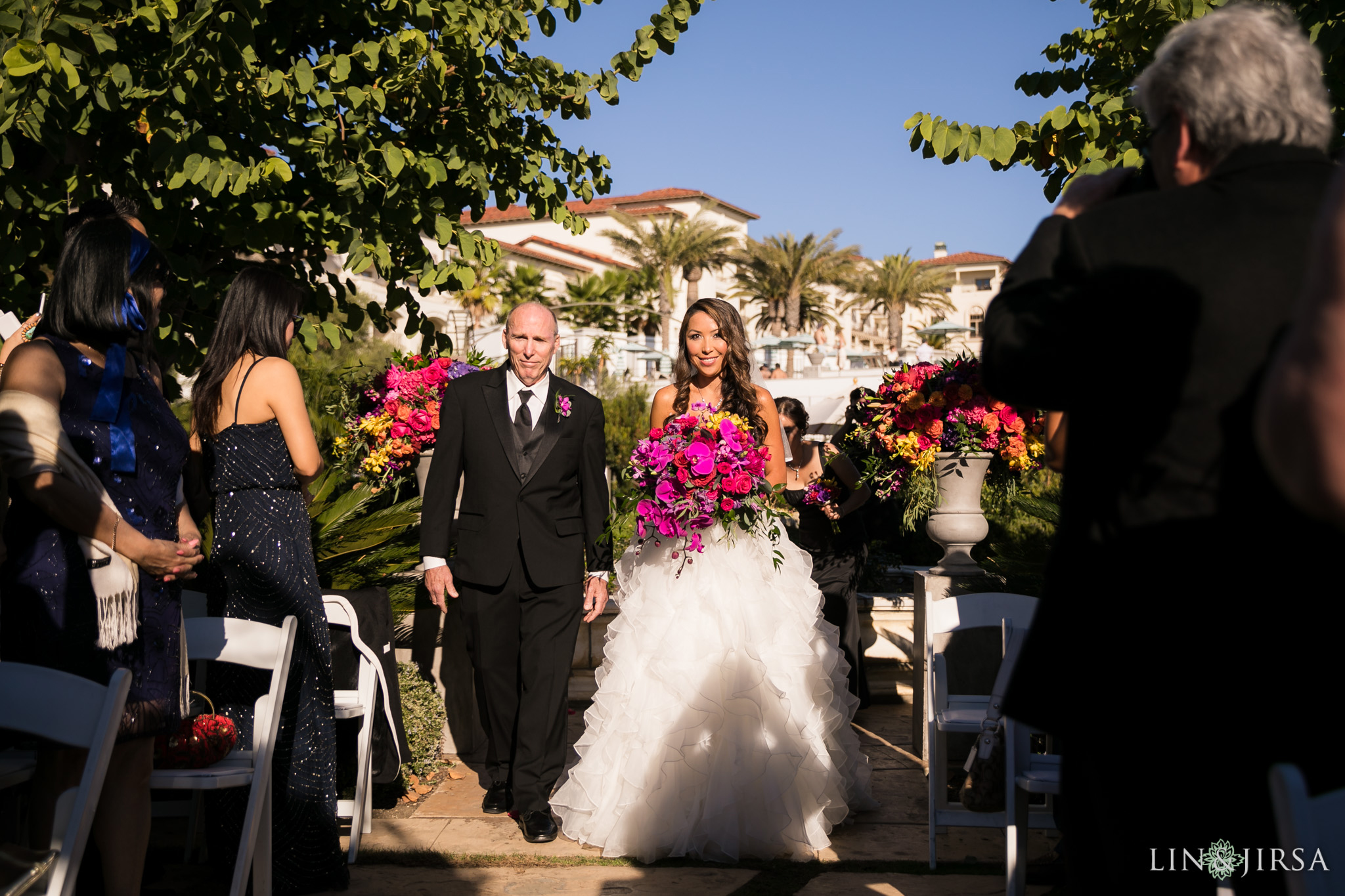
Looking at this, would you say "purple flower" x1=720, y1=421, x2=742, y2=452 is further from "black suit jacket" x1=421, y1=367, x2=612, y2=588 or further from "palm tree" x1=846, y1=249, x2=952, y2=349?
"palm tree" x1=846, y1=249, x2=952, y2=349

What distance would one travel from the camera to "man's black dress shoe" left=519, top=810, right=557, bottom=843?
4.70m

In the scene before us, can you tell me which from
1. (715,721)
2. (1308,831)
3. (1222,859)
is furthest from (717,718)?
(1308,831)

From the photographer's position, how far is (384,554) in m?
5.58

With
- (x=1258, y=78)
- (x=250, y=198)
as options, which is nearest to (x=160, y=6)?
(x=250, y=198)

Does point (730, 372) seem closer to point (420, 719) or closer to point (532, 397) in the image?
point (532, 397)

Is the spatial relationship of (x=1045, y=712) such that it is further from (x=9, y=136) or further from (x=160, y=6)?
(x=9, y=136)

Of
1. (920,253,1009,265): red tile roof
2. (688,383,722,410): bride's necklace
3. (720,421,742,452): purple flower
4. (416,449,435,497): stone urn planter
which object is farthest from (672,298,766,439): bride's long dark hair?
(920,253,1009,265): red tile roof

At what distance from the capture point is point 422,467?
614cm

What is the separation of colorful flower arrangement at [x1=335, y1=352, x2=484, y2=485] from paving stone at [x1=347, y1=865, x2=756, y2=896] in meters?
2.37

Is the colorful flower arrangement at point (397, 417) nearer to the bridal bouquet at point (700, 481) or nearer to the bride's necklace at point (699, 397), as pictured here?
the bride's necklace at point (699, 397)

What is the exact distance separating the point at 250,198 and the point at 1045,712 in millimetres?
4872

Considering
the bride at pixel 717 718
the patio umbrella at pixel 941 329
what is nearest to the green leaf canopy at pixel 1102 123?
the bride at pixel 717 718

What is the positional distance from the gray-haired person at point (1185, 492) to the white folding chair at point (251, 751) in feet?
8.82

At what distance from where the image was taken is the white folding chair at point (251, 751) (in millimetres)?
3365
